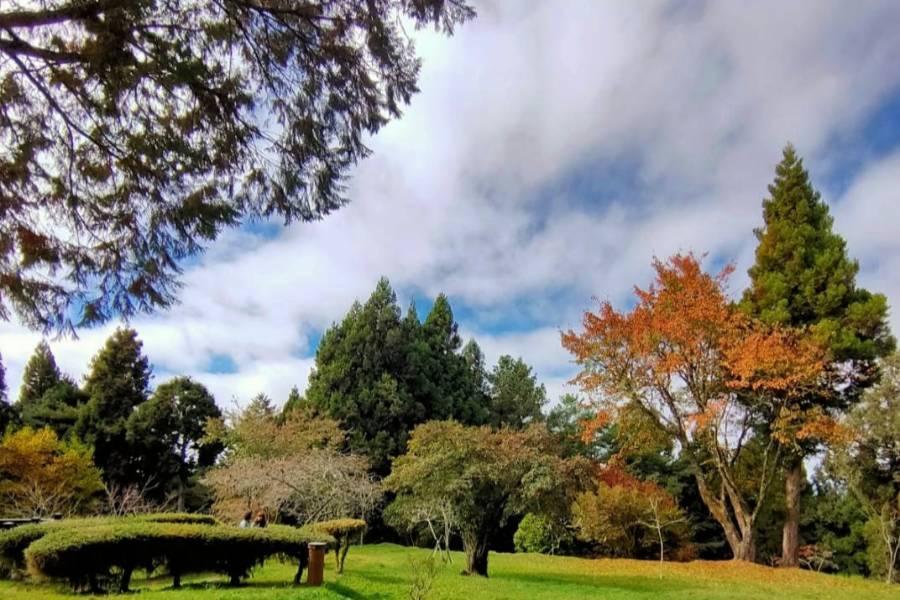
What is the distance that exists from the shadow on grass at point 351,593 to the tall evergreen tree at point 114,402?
17.8 meters

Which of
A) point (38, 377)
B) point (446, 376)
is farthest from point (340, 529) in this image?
point (38, 377)

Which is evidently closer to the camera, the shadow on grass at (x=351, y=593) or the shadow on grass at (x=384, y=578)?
the shadow on grass at (x=351, y=593)

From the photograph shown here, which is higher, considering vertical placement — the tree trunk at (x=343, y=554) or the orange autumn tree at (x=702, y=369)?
the orange autumn tree at (x=702, y=369)

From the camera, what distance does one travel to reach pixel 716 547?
2242 centimetres

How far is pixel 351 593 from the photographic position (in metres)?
7.64

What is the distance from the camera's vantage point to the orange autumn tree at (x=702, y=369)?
1371 centimetres

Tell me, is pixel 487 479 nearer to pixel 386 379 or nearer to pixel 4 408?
pixel 386 379

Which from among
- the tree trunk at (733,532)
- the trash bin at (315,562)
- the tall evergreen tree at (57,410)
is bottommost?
the trash bin at (315,562)

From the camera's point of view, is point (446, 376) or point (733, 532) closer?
point (733, 532)

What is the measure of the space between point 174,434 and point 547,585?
20.0 meters

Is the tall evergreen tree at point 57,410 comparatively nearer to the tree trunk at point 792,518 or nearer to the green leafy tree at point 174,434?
the green leafy tree at point 174,434

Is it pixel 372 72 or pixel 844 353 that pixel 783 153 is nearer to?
pixel 844 353

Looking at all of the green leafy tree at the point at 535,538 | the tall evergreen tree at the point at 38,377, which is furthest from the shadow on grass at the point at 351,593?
the tall evergreen tree at the point at 38,377

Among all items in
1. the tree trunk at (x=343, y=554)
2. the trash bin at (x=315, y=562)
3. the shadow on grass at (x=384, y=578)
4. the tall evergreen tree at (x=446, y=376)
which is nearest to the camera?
the trash bin at (x=315, y=562)
